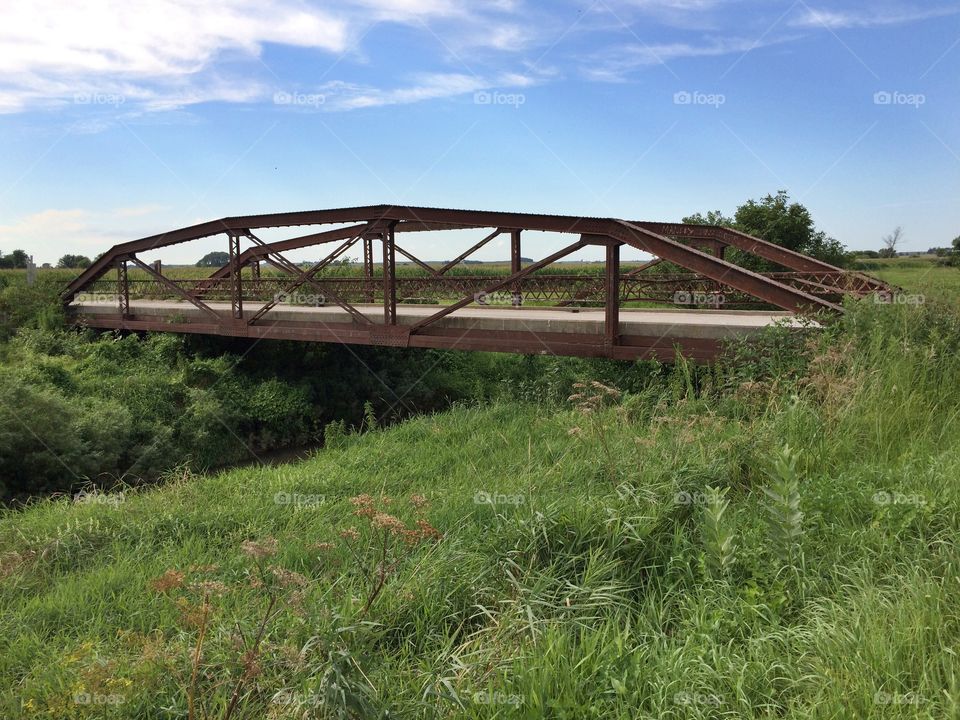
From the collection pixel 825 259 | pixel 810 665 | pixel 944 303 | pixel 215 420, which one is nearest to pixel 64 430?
pixel 215 420

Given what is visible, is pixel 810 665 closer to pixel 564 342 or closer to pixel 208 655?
pixel 208 655

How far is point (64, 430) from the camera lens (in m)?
11.8

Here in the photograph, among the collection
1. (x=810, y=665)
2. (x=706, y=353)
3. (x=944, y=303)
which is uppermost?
(x=944, y=303)

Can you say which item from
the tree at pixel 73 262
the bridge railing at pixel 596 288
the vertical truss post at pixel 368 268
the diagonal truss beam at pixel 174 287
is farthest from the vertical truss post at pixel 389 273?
the tree at pixel 73 262

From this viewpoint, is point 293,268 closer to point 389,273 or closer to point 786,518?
point 389,273

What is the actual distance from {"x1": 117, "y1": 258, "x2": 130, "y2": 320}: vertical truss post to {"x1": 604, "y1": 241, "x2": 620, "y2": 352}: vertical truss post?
15569mm

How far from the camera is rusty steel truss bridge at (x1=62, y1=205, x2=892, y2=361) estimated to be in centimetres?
1063

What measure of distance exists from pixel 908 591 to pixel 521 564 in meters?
1.96

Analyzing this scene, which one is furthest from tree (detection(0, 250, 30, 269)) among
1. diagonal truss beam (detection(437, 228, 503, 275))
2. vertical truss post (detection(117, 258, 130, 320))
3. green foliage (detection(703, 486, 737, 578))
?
green foliage (detection(703, 486, 737, 578))

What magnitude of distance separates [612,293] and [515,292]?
2.99 meters

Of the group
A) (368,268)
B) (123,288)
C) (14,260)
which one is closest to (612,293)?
(368,268)

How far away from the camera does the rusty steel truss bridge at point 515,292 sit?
34.9 ft

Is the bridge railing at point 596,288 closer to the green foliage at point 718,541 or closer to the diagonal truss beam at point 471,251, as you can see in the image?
the diagonal truss beam at point 471,251

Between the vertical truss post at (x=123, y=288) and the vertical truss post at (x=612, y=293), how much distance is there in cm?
1557
